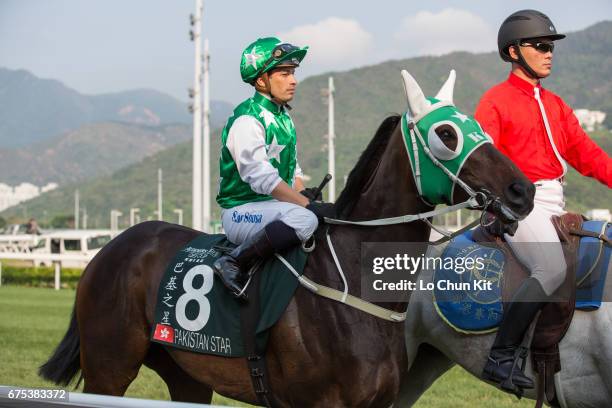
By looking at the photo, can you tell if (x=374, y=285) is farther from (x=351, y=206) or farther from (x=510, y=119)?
(x=510, y=119)

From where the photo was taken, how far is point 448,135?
160 inches

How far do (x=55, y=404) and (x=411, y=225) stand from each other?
6.54 feet

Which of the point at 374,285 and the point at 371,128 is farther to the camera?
the point at 371,128

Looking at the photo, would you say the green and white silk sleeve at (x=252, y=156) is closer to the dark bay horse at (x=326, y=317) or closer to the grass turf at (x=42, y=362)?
the dark bay horse at (x=326, y=317)

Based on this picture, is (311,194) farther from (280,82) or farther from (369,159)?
(280,82)

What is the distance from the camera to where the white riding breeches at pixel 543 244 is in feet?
15.8

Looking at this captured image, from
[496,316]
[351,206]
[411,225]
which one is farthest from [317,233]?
[496,316]

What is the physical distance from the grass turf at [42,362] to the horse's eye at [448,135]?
476 cm

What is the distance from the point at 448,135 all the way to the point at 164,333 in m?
2.05

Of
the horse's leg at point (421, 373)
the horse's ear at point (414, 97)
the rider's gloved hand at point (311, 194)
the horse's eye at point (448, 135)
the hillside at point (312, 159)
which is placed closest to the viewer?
the horse's eye at point (448, 135)

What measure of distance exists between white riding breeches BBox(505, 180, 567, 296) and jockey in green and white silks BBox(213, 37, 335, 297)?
1277 mm

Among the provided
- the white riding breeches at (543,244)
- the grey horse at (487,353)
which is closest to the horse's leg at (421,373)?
the grey horse at (487,353)

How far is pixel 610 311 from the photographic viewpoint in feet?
15.7

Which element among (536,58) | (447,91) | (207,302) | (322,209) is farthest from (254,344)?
(536,58)
